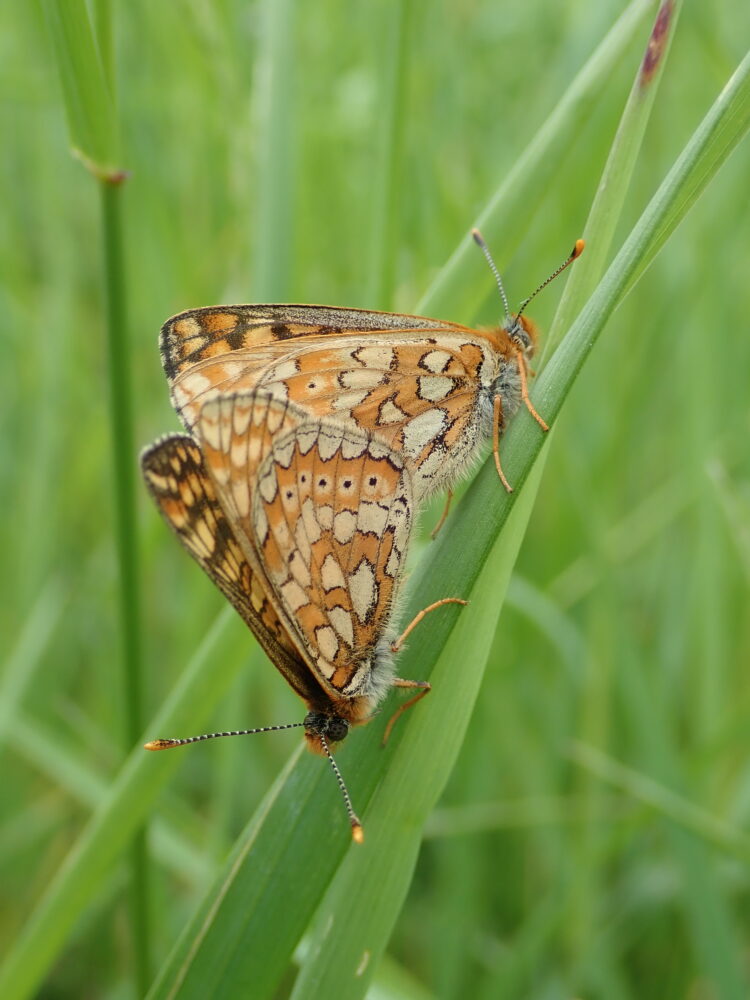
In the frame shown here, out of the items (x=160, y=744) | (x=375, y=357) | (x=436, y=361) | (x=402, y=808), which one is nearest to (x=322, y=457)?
(x=375, y=357)

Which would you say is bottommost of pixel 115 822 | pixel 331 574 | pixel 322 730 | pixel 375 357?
pixel 115 822

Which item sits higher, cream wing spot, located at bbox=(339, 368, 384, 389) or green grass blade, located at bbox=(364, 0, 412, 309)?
green grass blade, located at bbox=(364, 0, 412, 309)

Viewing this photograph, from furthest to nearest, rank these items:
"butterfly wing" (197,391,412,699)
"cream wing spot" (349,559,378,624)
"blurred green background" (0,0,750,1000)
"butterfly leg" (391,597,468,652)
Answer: "blurred green background" (0,0,750,1000) < "cream wing spot" (349,559,378,624) < "butterfly wing" (197,391,412,699) < "butterfly leg" (391,597,468,652)

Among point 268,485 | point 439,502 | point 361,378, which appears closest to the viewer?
point 268,485

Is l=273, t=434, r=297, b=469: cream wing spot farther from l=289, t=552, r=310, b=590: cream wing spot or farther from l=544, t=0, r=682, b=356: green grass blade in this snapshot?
l=544, t=0, r=682, b=356: green grass blade

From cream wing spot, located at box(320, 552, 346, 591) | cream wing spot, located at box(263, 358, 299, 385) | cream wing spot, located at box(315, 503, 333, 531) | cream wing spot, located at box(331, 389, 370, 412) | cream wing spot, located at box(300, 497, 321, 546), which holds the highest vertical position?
cream wing spot, located at box(331, 389, 370, 412)

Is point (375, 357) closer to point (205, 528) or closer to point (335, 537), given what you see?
point (335, 537)

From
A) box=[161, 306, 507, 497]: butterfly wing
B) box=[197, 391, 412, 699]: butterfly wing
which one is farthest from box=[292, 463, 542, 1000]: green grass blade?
box=[161, 306, 507, 497]: butterfly wing

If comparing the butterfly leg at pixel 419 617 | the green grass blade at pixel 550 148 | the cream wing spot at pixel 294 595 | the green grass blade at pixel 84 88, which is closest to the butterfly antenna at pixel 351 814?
the butterfly leg at pixel 419 617
